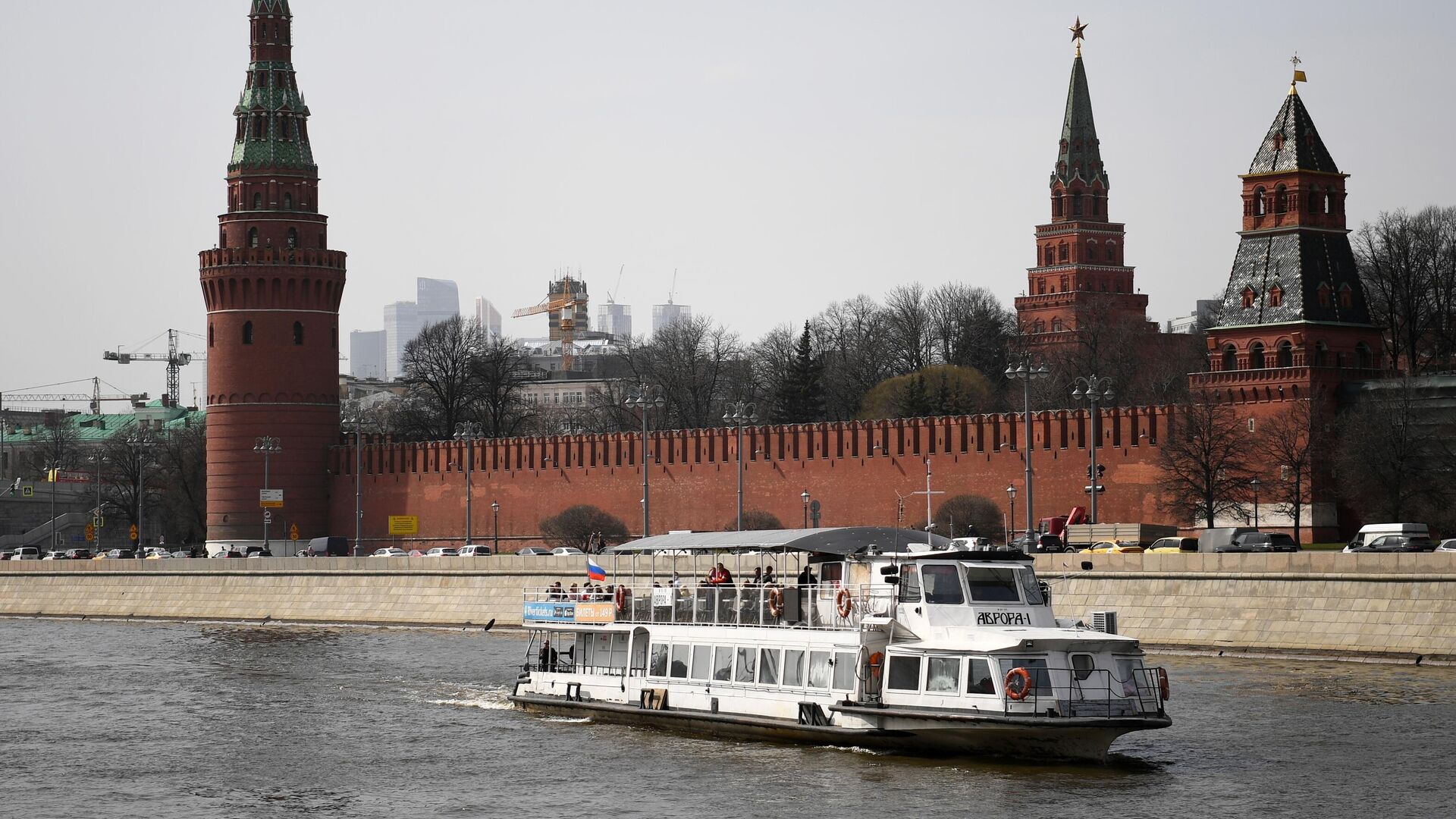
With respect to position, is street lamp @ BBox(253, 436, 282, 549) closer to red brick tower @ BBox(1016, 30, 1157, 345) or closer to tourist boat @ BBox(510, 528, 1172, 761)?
red brick tower @ BBox(1016, 30, 1157, 345)

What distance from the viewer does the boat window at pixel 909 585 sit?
93.2 ft

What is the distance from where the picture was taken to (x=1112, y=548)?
49.7 meters

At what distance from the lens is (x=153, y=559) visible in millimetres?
66062

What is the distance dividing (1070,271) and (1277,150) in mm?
44145

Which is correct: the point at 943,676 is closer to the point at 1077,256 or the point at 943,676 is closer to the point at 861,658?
the point at 861,658

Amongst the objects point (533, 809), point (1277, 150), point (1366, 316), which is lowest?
point (533, 809)

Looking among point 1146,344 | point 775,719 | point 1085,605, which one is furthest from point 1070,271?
point 775,719

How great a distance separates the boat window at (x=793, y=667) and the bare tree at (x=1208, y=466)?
29.7m

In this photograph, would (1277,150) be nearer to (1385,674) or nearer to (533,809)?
(1385,674)

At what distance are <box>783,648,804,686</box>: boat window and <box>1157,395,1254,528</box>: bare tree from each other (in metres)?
29.7

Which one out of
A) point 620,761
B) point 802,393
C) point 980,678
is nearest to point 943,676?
point 980,678

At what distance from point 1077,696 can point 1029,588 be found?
6.30 feet

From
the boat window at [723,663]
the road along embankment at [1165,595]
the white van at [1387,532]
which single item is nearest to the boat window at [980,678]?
the boat window at [723,663]

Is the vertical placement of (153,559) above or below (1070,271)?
below
